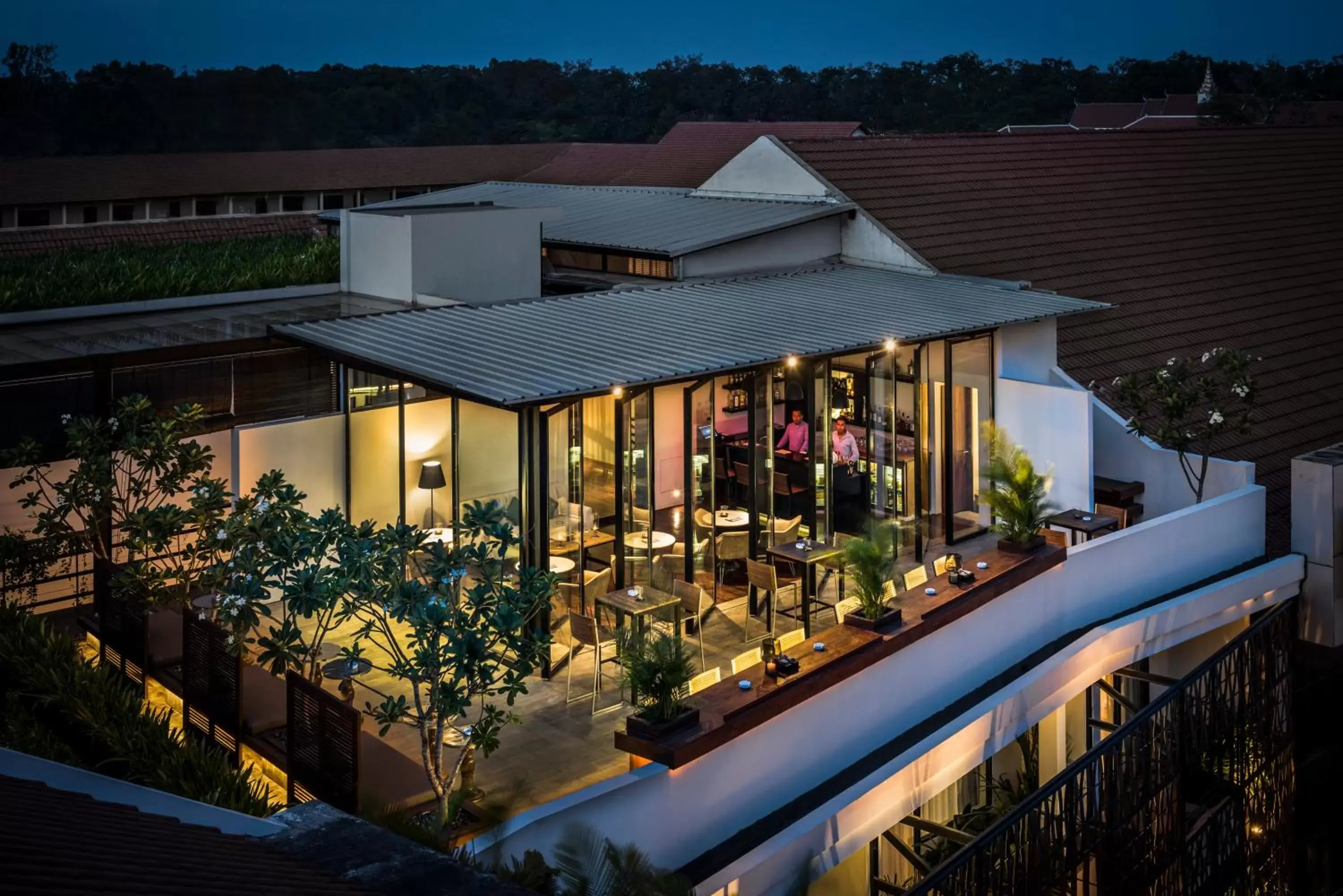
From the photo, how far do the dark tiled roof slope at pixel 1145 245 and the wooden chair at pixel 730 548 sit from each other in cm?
618

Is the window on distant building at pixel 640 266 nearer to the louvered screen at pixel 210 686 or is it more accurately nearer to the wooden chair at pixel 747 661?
the wooden chair at pixel 747 661

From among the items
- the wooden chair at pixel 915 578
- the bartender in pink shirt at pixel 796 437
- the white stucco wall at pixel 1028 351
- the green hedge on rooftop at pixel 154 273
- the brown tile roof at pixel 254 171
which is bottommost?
the wooden chair at pixel 915 578

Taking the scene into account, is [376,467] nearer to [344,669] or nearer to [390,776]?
[344,669]

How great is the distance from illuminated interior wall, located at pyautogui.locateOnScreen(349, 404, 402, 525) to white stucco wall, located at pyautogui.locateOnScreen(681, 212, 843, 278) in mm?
5651

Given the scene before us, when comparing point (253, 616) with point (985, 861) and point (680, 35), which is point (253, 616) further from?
point (680, 35)

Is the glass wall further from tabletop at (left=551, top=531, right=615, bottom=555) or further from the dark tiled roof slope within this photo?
tabletop at (left=551, top=531, right=615, bottom=555)

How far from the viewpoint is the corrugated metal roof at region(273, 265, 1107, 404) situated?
38.9 feet

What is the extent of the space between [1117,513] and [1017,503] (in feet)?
9.68

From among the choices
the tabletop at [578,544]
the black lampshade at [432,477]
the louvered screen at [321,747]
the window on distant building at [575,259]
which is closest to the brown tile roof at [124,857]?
the louvered screen at [321,747]

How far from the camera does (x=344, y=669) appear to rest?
10445mm

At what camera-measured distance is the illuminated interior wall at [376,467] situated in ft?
44.7

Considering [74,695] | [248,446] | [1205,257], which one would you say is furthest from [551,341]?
[1205,257]

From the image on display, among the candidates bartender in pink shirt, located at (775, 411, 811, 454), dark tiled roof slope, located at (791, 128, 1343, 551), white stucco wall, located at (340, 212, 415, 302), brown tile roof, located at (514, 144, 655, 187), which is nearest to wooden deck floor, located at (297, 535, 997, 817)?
bartender in pink shirt, located at (775, 411, 811, 454)

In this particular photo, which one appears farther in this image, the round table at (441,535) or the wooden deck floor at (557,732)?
the round table at (441,535)
